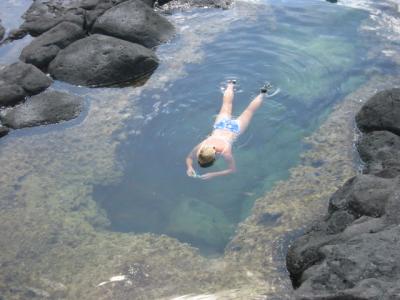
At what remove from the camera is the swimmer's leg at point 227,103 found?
371 inches

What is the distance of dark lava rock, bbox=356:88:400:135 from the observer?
818 centimetres

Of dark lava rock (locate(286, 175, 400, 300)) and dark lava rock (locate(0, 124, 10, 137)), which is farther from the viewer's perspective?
dark lava rock (locate(0, 124, 10, 137))

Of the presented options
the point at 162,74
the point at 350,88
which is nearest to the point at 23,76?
the point at 162,74

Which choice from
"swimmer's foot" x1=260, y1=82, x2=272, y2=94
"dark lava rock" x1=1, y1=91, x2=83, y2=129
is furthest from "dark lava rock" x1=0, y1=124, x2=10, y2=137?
"swimmer's foot" x1=260, y1=82, x2=272, y2=94

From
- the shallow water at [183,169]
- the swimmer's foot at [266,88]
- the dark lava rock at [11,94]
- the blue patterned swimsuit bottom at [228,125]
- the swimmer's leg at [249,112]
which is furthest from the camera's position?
the dark lava rock at [11,94]

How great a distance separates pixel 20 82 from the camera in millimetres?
10609

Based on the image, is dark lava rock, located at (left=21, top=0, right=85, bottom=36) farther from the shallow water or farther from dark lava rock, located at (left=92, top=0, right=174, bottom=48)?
the shallow water

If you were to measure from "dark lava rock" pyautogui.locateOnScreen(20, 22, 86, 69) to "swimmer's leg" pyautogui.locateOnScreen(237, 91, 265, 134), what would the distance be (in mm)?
4547

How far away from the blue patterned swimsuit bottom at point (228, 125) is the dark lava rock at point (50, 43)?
441 cm

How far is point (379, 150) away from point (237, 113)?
108 inches

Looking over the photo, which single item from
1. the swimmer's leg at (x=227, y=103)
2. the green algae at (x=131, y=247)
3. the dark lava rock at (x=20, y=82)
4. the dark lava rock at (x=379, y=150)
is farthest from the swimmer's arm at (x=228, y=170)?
the dark lava rock at (x=20, y=82)

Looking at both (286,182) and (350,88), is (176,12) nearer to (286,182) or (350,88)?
(350,88)

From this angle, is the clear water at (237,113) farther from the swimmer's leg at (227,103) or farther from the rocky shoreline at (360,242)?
the rocky shoreline at (360,242)

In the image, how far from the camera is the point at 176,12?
13539mm
